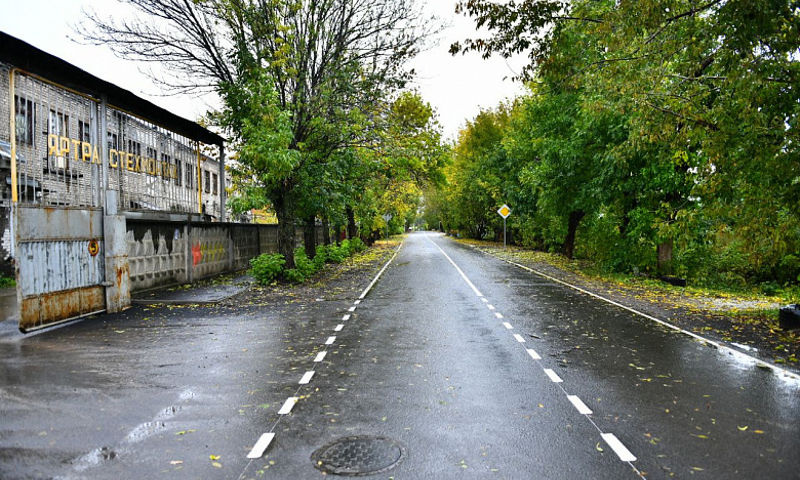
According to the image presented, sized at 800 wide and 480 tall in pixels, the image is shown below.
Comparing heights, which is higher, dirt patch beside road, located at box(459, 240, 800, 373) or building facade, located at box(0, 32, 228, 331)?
building facade, located at box(0, 32, 228, 331)

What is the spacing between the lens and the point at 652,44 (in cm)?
977

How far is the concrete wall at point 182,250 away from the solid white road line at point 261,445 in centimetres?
1123

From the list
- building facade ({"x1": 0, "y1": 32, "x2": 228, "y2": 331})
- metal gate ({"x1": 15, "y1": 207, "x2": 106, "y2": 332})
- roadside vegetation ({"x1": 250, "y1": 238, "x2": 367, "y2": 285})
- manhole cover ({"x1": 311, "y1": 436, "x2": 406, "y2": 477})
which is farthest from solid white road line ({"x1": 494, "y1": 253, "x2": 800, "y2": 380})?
metal gate ({"x1": 15, "y1": 207, "x2": 106, "y2": 332})

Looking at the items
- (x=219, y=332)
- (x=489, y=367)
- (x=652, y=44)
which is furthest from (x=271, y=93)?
(x=489, y=367)

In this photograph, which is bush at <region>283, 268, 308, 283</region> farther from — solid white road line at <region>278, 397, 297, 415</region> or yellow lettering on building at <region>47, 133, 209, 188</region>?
solid white road line at <region>278, 397, 297, 415</region>

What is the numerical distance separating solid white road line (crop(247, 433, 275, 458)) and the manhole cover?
48cm

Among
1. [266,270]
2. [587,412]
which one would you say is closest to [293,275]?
[266,270]

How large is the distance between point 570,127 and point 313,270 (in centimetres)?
1298

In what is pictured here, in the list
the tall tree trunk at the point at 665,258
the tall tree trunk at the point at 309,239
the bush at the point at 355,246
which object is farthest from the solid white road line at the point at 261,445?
the bush at the point at 355,246

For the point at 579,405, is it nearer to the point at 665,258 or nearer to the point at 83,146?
the point at 83,146

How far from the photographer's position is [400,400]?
5793 millimetres

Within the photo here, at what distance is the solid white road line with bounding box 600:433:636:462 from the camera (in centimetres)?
433

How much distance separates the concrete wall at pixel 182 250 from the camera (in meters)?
14.6

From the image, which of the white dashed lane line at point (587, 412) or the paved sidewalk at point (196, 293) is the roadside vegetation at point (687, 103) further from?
the paved sidewalk at point (196, 293)
